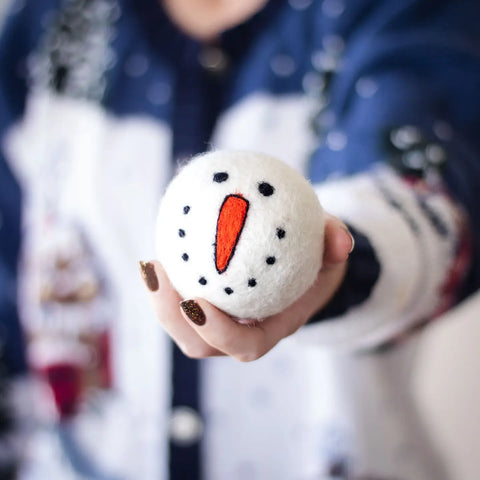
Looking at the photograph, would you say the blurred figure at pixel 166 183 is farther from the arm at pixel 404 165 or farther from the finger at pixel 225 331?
the finger at pixel 225 331

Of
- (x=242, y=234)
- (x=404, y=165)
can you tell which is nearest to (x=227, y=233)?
(x=242, y=234)

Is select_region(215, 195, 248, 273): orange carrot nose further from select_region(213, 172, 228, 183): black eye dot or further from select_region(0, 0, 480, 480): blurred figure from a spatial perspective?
select_region(0, 0, 480, 480): blurred figure

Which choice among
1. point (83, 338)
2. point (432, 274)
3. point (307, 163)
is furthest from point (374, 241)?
point (83, 338)

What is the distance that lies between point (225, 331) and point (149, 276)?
0.12 ft

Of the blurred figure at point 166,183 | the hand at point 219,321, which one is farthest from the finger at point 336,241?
the blurred figure at point 166,183

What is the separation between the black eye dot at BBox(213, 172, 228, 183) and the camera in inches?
6.4

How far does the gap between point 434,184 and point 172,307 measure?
0.20m

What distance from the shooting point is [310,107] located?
417mm

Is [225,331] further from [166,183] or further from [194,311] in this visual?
[166,183]

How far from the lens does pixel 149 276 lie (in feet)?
0.59

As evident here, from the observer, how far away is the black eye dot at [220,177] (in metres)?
0.16

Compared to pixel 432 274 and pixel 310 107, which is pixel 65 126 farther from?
pixel 432 274

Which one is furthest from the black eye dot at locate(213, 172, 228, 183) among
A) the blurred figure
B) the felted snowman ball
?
the blurred figure

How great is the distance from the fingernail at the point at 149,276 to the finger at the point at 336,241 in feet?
0.22
